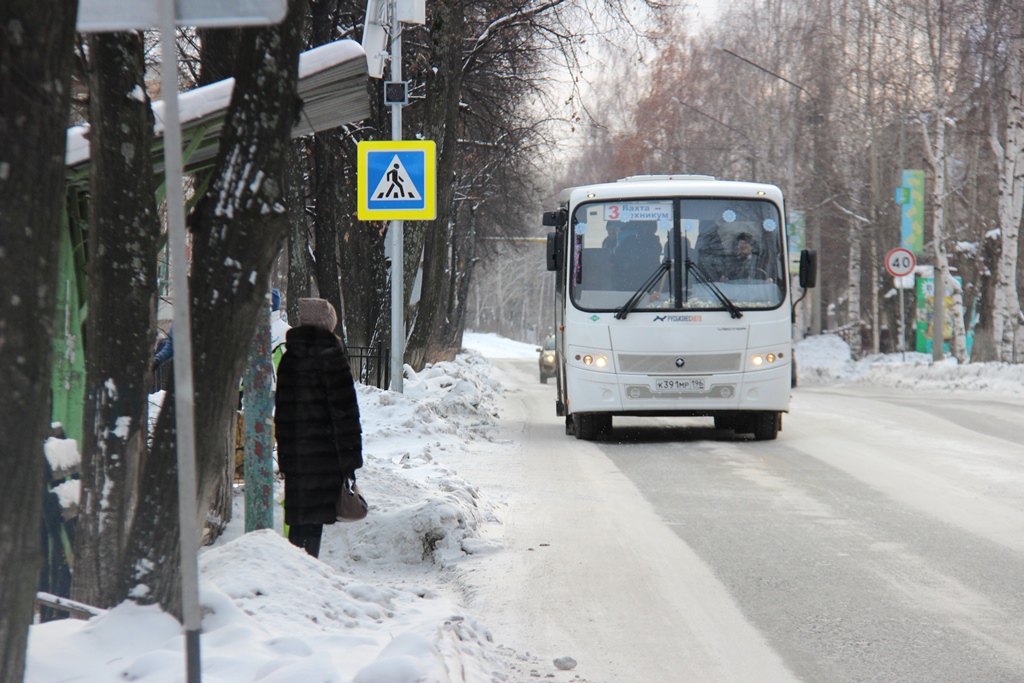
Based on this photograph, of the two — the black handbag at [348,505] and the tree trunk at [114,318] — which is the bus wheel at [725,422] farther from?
the tree trunk at [114,318]

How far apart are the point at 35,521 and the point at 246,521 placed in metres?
3.17

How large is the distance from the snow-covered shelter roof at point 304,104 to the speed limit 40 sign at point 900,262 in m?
23.4

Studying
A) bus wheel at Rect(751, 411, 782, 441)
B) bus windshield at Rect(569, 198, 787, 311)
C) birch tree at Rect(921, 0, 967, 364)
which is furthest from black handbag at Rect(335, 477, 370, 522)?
birch tree at Rect(921, 0, 967, 364)

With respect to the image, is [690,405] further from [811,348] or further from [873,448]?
[811,348]

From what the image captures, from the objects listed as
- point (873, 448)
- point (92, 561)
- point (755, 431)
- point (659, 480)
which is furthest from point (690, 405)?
point (92, 561)

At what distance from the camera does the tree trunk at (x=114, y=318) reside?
4383mm

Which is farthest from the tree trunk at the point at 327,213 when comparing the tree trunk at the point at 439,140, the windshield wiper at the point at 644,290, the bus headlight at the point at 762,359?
the bus headlight at the point at 762,359

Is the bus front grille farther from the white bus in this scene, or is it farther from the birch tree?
the birch tree

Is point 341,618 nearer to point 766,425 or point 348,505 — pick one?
point 348,505

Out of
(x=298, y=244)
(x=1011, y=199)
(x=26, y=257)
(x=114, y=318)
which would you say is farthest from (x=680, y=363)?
(x=1011, y=199)

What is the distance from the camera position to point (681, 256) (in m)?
14.0

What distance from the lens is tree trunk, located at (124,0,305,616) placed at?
13.9 feet

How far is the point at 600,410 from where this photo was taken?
13867 mm

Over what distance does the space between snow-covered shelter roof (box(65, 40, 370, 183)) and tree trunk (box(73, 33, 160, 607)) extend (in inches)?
32.7
